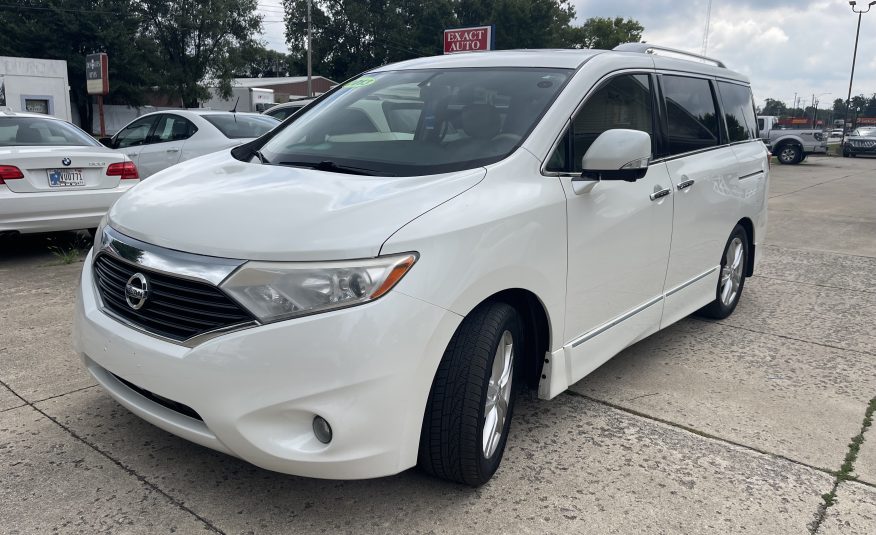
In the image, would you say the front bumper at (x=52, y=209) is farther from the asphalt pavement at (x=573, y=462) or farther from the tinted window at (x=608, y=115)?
the tinted window at (x=608, y=115)

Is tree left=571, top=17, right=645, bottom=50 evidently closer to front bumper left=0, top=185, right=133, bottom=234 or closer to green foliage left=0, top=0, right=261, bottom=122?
green foliage left=0, top=0, right=261, bottom=122

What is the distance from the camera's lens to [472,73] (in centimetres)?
359

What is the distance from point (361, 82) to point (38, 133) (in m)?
4.29

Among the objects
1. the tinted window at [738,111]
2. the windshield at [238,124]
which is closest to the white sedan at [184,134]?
the windshield at [238,124]

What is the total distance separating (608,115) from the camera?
351 centimetres

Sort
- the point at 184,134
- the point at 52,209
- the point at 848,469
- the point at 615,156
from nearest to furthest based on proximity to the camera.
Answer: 1. the point at 615,156
2. the point at 848,469
3. the point at 52,209
4. the point at 184,134

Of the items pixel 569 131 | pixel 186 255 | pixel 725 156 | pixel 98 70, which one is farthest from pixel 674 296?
pixel 98 70

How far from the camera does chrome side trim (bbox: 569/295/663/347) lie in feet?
10.6

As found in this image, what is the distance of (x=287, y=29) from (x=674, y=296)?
58.9 m

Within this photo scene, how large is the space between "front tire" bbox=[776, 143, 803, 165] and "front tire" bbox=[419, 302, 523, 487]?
90.6 ft

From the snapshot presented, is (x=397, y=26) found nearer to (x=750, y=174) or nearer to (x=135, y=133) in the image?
(x=135, y=133)

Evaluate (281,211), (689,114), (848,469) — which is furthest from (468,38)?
(281,211)

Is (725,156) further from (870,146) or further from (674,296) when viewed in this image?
(870,146)

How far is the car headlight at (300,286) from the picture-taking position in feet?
7.46
